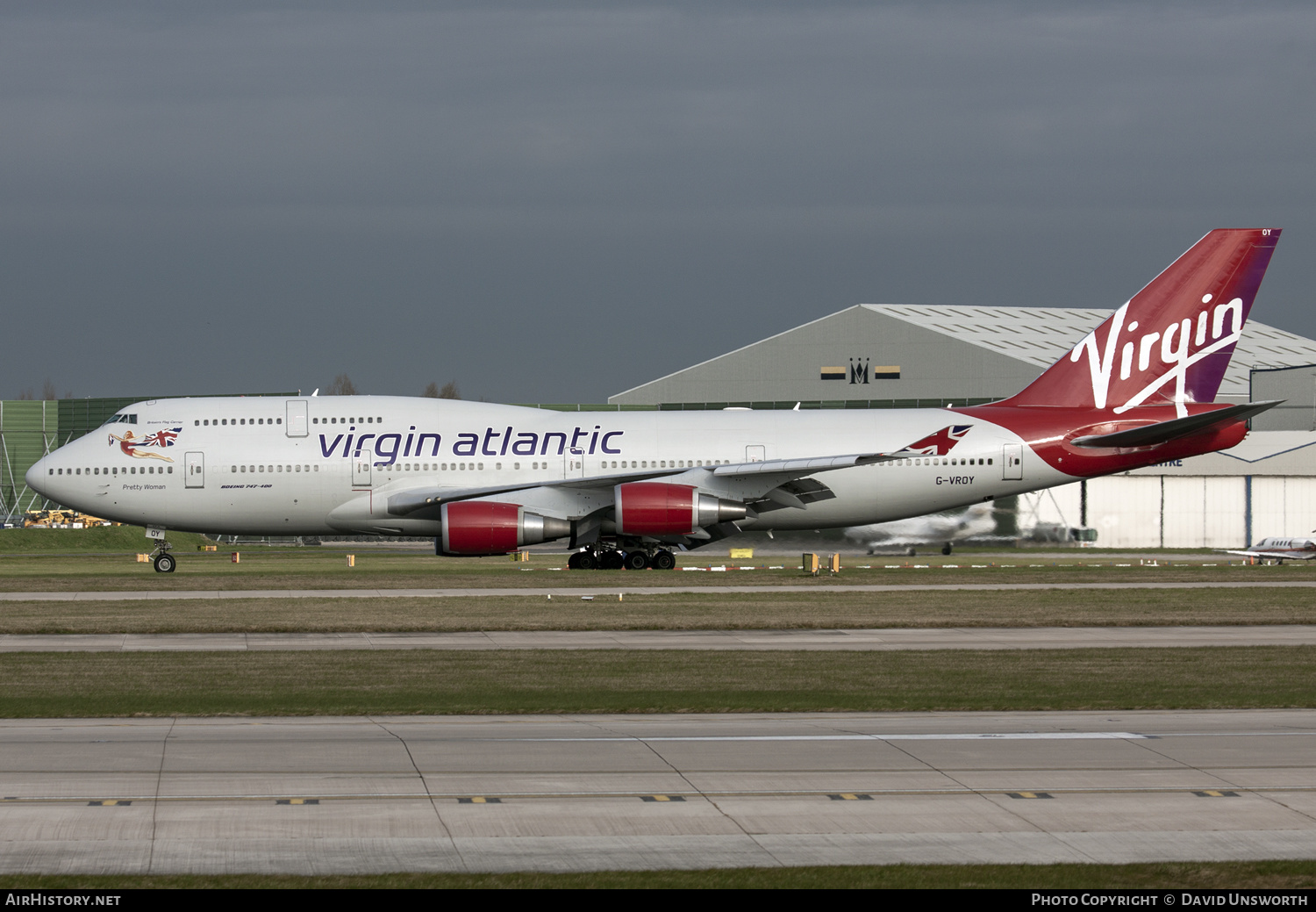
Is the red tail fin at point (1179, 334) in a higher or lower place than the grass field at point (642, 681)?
higher

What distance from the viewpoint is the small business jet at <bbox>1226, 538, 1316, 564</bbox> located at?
48438 millimetres

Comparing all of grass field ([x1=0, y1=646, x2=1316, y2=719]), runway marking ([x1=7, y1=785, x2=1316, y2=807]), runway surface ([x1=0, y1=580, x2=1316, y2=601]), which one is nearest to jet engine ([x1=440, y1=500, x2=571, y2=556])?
runway surface ([x1=0, y1=580, x2=1316, y2=601])

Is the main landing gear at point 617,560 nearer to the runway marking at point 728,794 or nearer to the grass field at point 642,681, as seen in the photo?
the grass field at point 642,681

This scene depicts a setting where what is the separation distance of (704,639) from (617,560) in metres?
15.0

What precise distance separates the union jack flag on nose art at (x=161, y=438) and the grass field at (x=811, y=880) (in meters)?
31.5

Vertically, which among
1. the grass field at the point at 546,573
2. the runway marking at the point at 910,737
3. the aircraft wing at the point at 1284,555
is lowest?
the aircraft wing at the point at 1284,555

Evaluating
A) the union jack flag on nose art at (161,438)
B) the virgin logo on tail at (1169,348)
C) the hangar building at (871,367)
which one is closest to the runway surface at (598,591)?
the virgin logo on tail at (1169,348)

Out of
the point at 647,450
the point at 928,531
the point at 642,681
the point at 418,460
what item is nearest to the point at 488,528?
the point at 418,460

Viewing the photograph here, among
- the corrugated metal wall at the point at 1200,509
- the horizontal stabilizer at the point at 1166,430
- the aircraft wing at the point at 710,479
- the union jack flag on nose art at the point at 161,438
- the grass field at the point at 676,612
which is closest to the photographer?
the grass field at the point at 676,612

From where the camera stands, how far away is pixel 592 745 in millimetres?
13391

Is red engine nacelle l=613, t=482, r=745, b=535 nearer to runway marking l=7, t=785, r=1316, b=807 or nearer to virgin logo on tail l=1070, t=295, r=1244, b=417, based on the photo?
virgin logo on tail l=1070, t=295, r=1244, b=417

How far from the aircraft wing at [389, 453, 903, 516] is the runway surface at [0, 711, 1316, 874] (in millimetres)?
21245

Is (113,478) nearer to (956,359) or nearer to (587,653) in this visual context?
(587,653)

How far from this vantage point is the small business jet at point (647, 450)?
1483 inches
